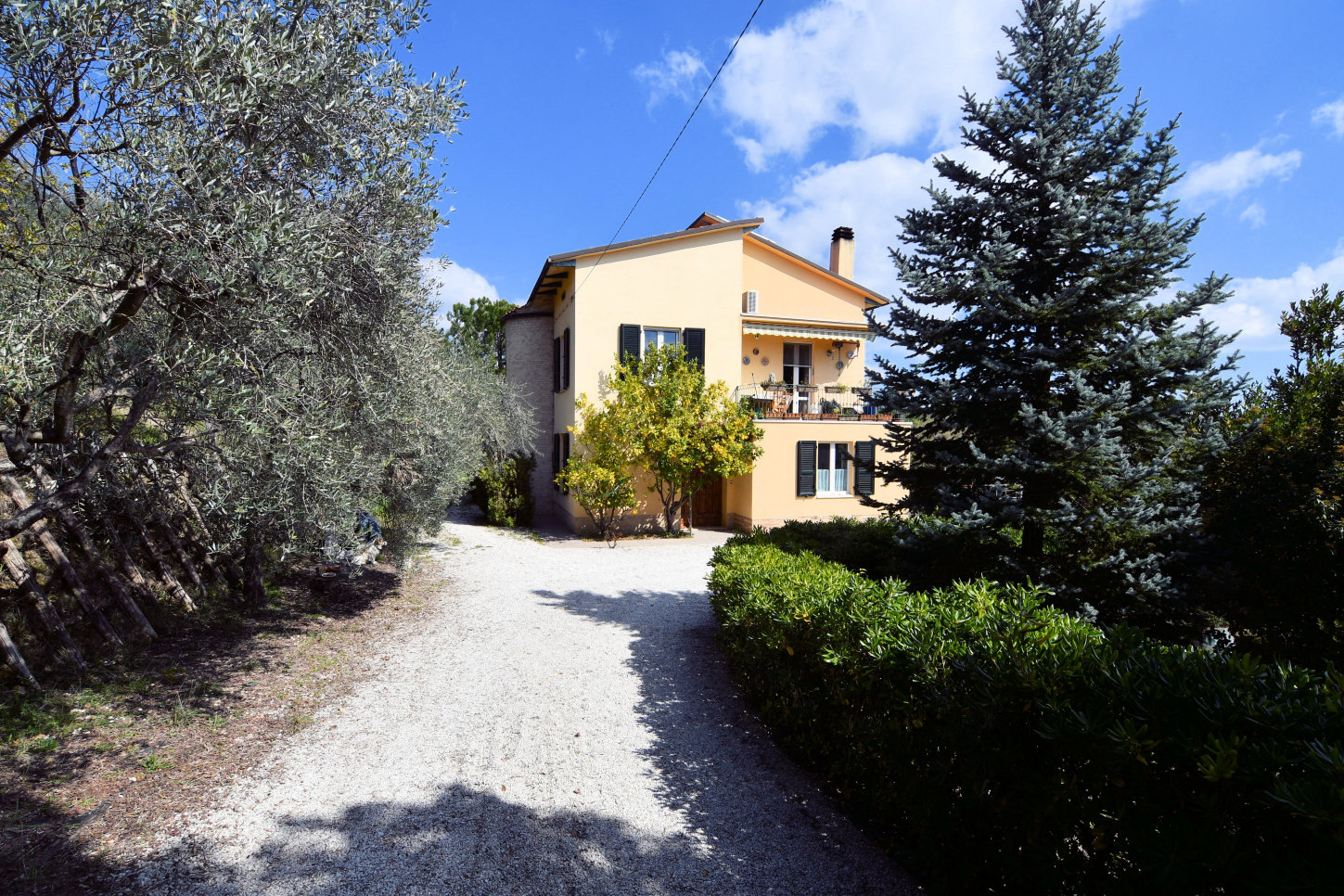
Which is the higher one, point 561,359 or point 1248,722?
point 561,359

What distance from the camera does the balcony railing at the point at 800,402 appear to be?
18000 mm

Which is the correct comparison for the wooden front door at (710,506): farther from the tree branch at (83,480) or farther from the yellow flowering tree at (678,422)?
the tree branch at (83,480)

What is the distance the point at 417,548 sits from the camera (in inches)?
422

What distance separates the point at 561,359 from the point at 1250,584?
55.5 feet

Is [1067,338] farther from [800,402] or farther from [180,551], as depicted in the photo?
[800,402]

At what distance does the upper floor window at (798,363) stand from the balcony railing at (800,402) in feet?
2.39

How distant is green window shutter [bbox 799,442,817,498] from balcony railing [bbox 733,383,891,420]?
0.90m

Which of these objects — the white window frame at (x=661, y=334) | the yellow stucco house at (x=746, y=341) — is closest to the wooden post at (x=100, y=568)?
the yellow stucco house at (x=746, y=341)

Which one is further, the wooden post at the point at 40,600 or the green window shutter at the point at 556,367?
the green window shutter at the point at 556,367

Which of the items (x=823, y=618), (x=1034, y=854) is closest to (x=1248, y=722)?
(x=1034, y=854)

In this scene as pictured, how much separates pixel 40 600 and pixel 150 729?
1.82m

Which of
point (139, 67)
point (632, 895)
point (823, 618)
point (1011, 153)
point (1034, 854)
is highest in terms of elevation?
point (1011, 153)

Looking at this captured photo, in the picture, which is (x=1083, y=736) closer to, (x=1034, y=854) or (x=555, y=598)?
(x=1034, y=854)

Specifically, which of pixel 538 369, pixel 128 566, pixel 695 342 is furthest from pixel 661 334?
pixel 128 566
